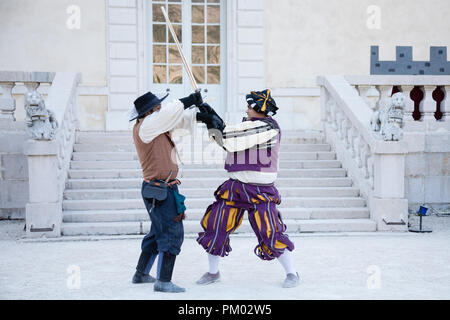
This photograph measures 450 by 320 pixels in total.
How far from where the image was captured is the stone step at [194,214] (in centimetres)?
722

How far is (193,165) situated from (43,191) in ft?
7.76

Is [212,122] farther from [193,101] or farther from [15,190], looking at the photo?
[15,190]

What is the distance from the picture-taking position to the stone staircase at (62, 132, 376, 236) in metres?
7.20

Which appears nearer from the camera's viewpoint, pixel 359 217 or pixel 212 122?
pixel 212 122

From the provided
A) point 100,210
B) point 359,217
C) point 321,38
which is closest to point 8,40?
point 100,210

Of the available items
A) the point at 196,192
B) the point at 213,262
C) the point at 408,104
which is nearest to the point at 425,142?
the point at 408,104

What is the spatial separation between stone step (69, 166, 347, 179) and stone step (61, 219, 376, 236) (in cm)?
114

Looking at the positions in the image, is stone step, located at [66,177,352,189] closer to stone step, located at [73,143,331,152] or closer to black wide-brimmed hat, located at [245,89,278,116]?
stone step, located at [73,143,331,152]

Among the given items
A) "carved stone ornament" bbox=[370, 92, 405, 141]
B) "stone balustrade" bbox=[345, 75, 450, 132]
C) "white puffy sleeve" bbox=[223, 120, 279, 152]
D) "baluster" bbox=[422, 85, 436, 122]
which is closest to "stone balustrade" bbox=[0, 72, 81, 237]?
"white puffy sleeve" bbox=[223, 120, 279, 152]

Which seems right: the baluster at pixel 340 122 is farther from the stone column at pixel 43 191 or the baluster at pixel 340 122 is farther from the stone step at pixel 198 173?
the stone column at pixel 43 191

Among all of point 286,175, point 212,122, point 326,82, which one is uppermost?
point 326,82

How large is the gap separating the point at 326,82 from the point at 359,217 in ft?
8.59

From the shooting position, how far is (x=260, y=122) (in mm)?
4699

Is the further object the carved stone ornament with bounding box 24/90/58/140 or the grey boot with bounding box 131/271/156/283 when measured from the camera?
the carved stone ornament with bounding box 24/90/58/140
